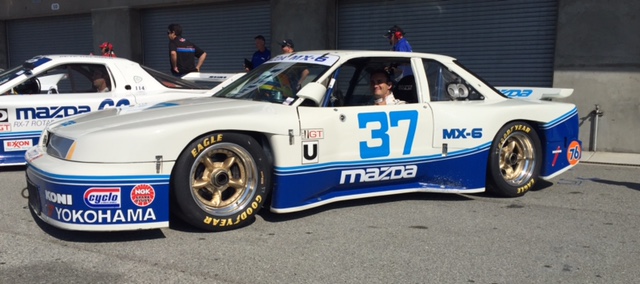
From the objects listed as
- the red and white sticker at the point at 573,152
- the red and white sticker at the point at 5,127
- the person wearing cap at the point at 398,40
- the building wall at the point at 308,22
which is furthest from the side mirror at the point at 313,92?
the building wall at the point at 308,22

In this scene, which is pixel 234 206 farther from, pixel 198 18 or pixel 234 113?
pixel 198 18

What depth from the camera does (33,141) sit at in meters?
6.91

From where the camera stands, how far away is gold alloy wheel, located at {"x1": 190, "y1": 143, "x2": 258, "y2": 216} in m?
4.47

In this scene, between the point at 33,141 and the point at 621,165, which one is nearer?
the point at 33,141

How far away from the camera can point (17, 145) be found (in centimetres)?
684

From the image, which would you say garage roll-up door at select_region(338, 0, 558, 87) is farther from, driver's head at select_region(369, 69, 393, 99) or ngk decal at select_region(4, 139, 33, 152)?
ngk decal at select_region(4, 139, 33, 152)

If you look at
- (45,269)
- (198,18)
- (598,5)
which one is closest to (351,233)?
(45,269)

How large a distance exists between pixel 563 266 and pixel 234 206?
2310mm

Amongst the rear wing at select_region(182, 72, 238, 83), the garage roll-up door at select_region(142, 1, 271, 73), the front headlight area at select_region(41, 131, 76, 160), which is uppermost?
the garage roll-up door at select_region(142, 1, 271, 73)

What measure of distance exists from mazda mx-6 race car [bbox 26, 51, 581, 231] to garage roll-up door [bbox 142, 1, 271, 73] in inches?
314

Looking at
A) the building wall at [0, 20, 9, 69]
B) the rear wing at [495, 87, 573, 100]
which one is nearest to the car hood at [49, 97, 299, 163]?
the rear wing at [495, 87, 573, 100]

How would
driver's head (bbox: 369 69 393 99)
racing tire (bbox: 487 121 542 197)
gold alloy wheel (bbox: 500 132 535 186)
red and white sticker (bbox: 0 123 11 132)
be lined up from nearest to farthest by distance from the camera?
driver's head (bbox: 369 69 393 99)
racing tire (bbox: 487 121 542 197)
gold alloy wheel (bbox: 500 132 535 186)
red and white sticker (bbox: 0 123 11 132)

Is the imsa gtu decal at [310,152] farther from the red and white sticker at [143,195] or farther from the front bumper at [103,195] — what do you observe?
the red and white sticker at [143,195]

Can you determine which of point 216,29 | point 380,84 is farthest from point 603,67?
point 216,29
